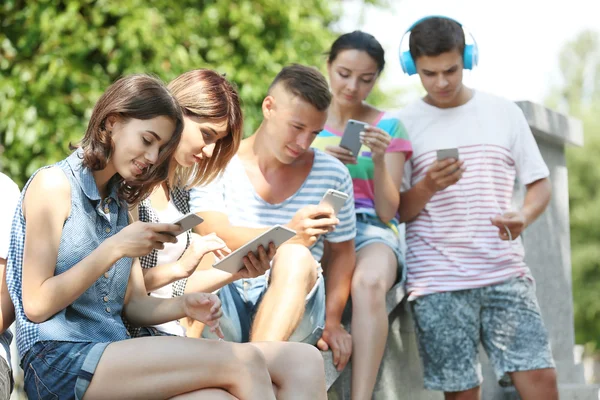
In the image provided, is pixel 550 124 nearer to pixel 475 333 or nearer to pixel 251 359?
pixel 475 333

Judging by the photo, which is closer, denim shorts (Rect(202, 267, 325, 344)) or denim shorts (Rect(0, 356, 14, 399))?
denim shorts (Rect(0, 356, 14, 399))

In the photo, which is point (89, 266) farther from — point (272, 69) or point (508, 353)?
point (272, 69)

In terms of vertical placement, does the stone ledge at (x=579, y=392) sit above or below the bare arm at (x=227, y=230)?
below

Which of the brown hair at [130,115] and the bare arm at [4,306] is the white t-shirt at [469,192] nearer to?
the brown hair at [130,115]

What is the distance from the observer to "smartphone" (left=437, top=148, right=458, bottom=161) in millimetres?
4055

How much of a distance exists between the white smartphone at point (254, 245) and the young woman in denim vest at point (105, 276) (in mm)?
209

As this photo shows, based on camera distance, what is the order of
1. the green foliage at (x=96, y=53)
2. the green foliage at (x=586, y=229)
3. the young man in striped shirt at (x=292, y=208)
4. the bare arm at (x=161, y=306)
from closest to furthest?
the bare arm at (x=161, y=306), the young man in striped shirt at (x=292, y=208), the green foliage at (x=96, y=53), the green foliage at (x=586, y=229)

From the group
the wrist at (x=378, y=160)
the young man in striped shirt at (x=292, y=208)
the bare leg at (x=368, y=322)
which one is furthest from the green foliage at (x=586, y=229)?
the young man in striped shirt at (x=292, y=208)

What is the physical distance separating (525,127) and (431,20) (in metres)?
0.70

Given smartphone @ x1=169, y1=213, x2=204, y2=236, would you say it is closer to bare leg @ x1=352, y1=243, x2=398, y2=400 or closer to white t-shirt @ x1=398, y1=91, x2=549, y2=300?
bare leg @ x1=352, y1=243, x2=398, y2=400

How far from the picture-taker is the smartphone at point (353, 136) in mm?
4043

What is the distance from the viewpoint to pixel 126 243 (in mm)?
2604

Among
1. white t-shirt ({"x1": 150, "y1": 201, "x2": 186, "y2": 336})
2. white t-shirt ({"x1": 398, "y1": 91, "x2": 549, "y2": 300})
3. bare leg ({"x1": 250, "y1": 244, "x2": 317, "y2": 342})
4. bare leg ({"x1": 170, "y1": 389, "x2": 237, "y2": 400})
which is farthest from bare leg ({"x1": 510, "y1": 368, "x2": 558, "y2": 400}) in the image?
bare leg ({"x1": 170, "y1": 389, "x2": 237, "y2": 400})

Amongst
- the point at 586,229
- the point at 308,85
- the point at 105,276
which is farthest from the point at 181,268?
the point at 586,229
